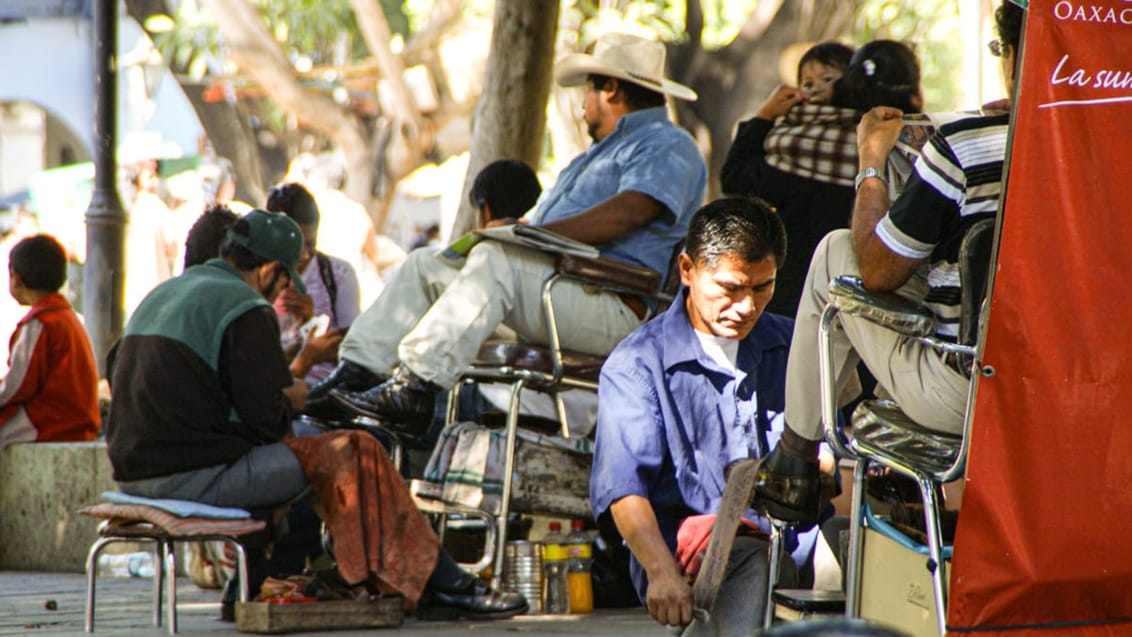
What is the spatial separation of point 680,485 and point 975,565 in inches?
42.1

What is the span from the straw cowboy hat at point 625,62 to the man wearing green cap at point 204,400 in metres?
1.78

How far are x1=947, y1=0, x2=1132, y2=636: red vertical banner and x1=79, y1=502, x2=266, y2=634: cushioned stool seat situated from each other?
132 inches

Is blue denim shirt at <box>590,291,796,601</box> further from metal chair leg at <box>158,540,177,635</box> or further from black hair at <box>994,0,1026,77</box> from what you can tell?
metal chair leg at <box>158,540,177,635</box>

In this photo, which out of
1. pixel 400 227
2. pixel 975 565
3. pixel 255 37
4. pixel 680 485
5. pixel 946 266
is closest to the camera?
pixel 975 565

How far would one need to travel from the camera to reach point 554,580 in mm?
6688

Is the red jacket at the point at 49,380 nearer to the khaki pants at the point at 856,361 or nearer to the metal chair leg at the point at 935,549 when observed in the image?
the khaki pants at the point at 856,361

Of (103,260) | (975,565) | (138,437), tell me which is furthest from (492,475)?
(103,260)

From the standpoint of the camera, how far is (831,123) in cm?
629

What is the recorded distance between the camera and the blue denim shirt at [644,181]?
689cm

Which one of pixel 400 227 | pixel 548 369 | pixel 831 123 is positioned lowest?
pixel 548 369

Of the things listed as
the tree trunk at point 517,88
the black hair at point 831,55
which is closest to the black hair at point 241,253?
the black hair at point 831,55

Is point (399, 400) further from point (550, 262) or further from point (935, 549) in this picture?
point (935, 549)

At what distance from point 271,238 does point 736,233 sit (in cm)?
277

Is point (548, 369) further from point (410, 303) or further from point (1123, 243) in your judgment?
point (1123, 243)
